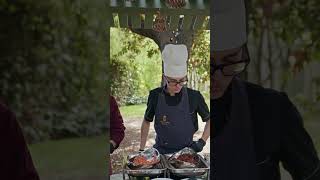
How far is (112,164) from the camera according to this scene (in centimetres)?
330

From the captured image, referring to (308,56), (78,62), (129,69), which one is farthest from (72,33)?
(308,56)

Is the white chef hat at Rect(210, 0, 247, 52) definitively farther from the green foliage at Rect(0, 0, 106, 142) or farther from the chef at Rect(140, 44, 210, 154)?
the green foliage at Rect(0, 0, 106, 142)

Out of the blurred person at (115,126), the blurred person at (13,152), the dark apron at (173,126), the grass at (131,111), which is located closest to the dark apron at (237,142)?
the dark apron at (173,126)

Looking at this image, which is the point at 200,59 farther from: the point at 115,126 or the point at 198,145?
the point at 115,126

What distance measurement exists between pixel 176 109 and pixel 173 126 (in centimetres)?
12

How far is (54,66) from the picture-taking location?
10.2 ft

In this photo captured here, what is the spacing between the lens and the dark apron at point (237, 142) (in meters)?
3.42

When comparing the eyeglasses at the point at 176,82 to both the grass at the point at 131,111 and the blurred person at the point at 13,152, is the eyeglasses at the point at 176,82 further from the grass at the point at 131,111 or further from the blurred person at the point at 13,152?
the blurred person at the point at 13,152

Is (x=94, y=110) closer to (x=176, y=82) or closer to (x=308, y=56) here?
(x=176, y=82)

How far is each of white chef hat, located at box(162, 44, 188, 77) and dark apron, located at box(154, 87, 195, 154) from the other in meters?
0.13

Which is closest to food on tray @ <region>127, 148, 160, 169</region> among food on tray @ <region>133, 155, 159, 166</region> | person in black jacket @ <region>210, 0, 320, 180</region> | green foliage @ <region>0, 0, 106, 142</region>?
food on tray @ <region>133, 155, 159, 166</region>

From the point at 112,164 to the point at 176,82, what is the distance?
74 centimetres

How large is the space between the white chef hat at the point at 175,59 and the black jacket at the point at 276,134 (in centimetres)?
40

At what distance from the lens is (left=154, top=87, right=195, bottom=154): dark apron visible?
132 inches
